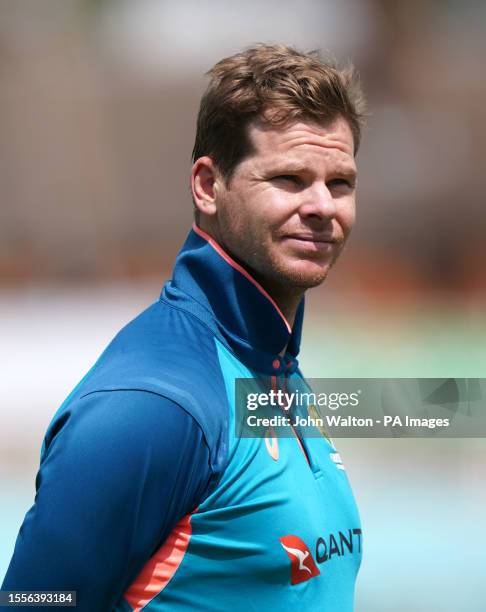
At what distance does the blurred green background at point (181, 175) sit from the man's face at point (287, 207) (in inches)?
111

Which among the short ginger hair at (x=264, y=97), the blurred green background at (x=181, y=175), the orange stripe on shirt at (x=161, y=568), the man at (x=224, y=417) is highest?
the blurred green background at (x=181, y=175)

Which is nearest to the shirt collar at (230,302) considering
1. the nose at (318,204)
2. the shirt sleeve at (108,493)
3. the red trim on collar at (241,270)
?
the red trim on collar at (241,270)

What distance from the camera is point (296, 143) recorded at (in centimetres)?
104

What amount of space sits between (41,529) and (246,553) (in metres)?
0.21

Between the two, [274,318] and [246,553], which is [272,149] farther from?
[246,553]

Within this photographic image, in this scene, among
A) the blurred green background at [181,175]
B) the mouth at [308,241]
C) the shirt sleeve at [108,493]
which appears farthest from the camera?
the blurred green background at [181,175]

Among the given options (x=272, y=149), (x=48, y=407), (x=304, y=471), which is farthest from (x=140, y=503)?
(x=48, y=407)

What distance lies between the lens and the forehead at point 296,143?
104 centimetres

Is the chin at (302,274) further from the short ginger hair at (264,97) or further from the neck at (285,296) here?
the short ginger hair at (264,97)

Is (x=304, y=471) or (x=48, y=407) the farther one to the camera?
(x=48, y=407)

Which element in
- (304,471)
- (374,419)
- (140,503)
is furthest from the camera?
(374,419)

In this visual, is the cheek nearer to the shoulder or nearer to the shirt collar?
the shirt collar

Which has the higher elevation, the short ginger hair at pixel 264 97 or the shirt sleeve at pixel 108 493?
the short ginger hair at pixel 264 97

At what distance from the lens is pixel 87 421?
0.81 meters
